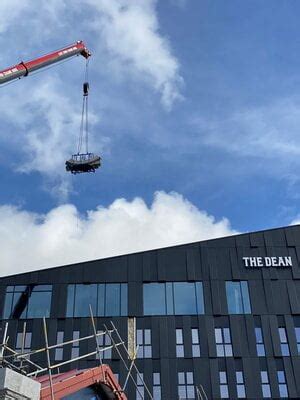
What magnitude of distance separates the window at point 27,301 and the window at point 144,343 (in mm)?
7303

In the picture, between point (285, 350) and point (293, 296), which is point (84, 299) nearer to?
point (285, 350)

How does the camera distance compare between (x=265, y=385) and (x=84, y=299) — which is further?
(x=84, y=299)

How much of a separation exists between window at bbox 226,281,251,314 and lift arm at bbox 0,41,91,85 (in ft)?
72.7

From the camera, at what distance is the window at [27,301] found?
4275 cm

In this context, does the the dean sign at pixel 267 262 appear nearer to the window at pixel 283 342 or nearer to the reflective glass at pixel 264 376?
the window at pixel 283 342

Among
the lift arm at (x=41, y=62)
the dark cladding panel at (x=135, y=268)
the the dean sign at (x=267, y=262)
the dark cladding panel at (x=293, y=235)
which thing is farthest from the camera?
the dark cladding panel at (x=293, y=235)

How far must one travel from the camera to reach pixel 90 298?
142 feet

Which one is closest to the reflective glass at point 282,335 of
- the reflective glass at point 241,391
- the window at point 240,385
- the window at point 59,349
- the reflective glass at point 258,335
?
the reflective glass at point 258,335

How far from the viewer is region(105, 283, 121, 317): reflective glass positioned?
42750 millimetres

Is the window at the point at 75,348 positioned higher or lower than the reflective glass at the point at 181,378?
higher

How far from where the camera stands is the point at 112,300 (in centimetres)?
4322

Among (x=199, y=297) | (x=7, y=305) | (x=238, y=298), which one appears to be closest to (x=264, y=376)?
(x=238, y=298)

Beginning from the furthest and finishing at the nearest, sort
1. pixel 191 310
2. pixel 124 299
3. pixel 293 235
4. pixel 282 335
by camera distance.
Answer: pixel 293 235, pixel 124 299, pixel 191 310, pixel 282 335

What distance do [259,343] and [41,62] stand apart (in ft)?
87.1
